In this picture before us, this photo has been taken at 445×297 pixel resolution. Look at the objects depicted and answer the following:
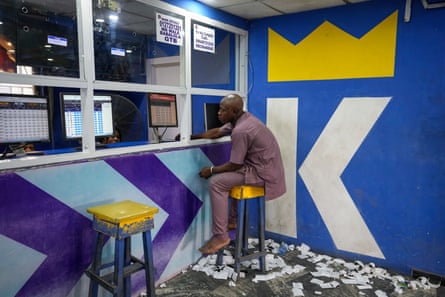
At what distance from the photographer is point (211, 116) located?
3.35 metres

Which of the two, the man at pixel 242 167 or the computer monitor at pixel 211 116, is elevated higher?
the computer monitor at pixel 211 116

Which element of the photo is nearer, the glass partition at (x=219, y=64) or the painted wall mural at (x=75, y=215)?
the painted wall mural at (x=75, y=215)

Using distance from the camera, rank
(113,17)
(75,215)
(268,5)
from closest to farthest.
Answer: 1. (75,215)
2. (268,5)
3. (113,17)

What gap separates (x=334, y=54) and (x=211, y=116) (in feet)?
4.34

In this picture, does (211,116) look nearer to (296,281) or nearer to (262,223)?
(262,223)

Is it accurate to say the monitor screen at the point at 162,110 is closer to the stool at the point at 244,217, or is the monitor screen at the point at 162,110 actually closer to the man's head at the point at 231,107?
the man's head at the point at 231,107

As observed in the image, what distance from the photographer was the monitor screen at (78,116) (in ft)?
7.77

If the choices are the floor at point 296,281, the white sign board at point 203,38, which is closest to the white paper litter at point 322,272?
the floor at point 296,281

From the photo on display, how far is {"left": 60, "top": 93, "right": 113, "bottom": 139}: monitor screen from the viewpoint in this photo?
2.37 m

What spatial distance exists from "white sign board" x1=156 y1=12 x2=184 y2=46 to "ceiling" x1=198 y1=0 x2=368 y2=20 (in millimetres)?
387

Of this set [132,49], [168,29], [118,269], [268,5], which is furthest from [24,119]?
[132,49]

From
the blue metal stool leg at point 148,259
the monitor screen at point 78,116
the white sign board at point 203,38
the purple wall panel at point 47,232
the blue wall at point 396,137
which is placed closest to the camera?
the purple wall panel at point 47,232

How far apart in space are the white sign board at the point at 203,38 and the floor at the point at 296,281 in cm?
202

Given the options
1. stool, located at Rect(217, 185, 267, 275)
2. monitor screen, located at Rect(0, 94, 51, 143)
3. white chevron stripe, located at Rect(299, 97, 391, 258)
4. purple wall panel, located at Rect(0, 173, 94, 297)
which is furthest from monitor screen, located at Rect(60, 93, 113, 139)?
white chevron stripe, located at Rect(299, 97, 391, 258)
